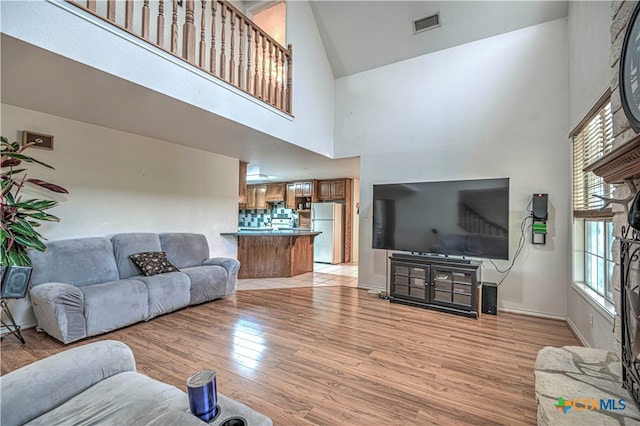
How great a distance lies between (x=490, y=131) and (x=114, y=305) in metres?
4.92

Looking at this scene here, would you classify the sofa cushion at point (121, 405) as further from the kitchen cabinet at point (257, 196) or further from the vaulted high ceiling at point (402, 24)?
the kitchen cabinet at point (257, 196)

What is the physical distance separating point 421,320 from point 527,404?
59.7 inches

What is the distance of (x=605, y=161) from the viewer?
135 cm

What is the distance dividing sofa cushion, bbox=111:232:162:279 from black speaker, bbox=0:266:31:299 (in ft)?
3.32

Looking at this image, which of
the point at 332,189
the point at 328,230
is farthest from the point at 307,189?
the point at 328,230

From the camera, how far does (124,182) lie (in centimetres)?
381

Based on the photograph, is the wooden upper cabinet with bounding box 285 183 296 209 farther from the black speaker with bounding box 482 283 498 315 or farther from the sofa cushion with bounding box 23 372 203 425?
the sofa cushion with bounding box 23 372 203 425

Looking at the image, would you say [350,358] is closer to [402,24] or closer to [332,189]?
[402,24]

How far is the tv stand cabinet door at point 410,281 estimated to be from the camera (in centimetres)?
375

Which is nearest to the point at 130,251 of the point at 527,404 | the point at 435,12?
the point at 527,404

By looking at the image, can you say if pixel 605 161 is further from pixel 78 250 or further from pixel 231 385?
pixel 78 250

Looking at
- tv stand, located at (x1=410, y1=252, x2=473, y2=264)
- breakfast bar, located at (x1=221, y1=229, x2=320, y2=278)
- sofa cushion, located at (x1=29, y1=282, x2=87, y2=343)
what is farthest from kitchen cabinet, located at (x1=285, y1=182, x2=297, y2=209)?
sofa cushion, located at (x1=29, y1=282, x2=87, y2=343)

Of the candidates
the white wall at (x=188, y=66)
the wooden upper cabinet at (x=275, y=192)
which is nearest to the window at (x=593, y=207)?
the white wall at (x=188, y=66)

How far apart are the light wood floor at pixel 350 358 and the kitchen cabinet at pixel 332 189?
4.32m
